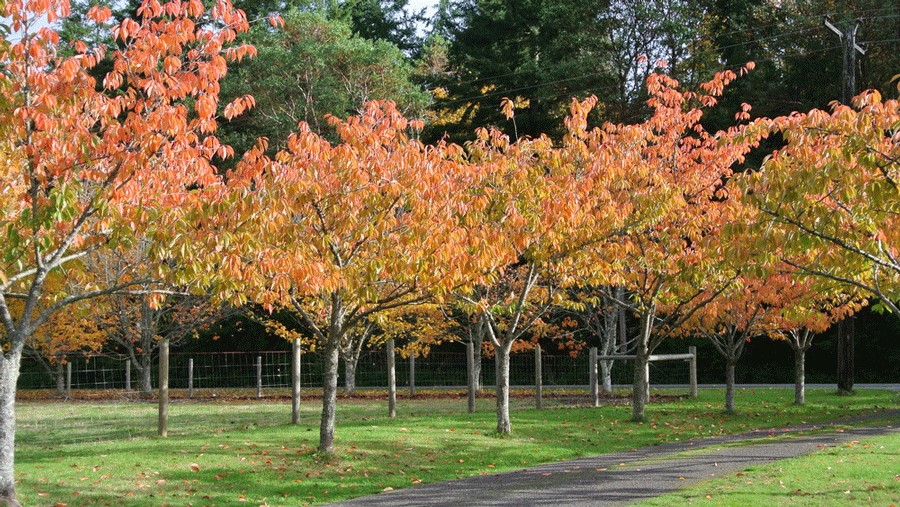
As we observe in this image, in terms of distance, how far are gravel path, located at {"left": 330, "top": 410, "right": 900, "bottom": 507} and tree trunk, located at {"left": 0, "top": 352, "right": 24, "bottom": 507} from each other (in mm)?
3441

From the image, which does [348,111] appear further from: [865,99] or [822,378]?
[865,99]

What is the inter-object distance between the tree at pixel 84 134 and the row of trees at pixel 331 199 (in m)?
0.03

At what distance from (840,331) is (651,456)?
1483 centimetres

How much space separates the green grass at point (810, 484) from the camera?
980cm

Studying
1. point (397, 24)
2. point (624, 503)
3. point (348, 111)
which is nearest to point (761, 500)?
point (624, 503)

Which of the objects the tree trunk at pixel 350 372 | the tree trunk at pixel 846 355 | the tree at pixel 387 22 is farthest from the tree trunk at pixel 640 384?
the tree at pixel 387 22

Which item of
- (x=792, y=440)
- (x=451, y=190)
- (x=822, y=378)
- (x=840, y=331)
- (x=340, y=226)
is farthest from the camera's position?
(x=822, y=378)

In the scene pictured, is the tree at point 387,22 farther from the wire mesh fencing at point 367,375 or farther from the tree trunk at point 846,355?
the tree trunk at point 846,355

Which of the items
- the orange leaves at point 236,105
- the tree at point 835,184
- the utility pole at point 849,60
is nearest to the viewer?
the tree at point 835,184

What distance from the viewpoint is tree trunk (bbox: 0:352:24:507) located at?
A: 9.53m

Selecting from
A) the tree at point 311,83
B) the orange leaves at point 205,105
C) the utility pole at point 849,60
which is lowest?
the orange leaves at point 205,105

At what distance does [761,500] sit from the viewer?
9.79 meters

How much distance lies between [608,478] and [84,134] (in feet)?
24.7

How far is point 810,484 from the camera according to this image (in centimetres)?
1073
